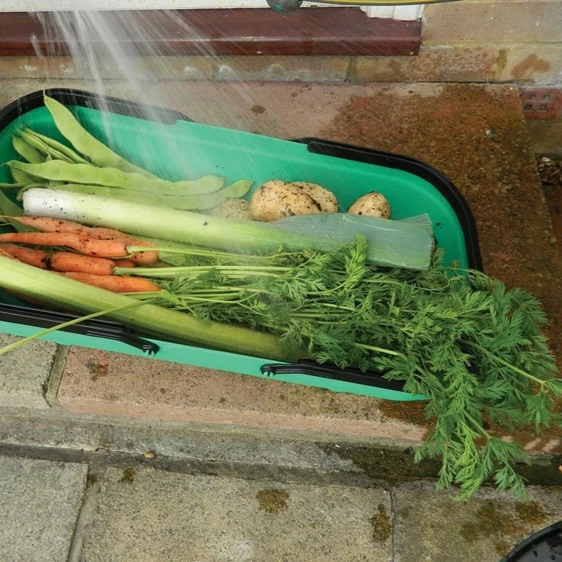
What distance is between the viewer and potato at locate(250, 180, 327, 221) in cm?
180

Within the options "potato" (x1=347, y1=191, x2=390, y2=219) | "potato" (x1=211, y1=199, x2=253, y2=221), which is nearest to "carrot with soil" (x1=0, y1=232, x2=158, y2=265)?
"potato" (x1=211, y1=199, x2=253, y2=221)

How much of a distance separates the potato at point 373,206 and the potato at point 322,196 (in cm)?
7

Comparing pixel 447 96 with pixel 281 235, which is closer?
pixel 281 235

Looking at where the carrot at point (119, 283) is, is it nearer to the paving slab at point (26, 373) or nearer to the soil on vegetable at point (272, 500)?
the paving slab at point (26, 373)

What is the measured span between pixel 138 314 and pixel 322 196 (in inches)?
26.0

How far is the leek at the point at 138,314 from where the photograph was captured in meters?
1.64

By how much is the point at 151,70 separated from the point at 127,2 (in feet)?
0.86

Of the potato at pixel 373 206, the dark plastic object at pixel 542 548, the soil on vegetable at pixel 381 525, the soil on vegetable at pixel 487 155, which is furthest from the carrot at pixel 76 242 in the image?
the dark plastic object at pixel 542 548

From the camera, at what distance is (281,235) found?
170 centimetres

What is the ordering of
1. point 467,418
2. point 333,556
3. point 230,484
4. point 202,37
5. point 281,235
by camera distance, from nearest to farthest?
point 467,418 → point 281,235 → point 333,556 → point 230,484 → point 202,37

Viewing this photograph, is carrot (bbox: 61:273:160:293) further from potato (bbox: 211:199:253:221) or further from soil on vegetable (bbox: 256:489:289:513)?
soil on vegetable (bbox: 256:489:289:513)

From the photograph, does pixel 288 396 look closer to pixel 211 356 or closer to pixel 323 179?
pixel 211 356

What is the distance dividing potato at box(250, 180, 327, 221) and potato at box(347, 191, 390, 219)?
0.12 m

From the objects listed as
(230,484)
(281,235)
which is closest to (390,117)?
(281,235)
